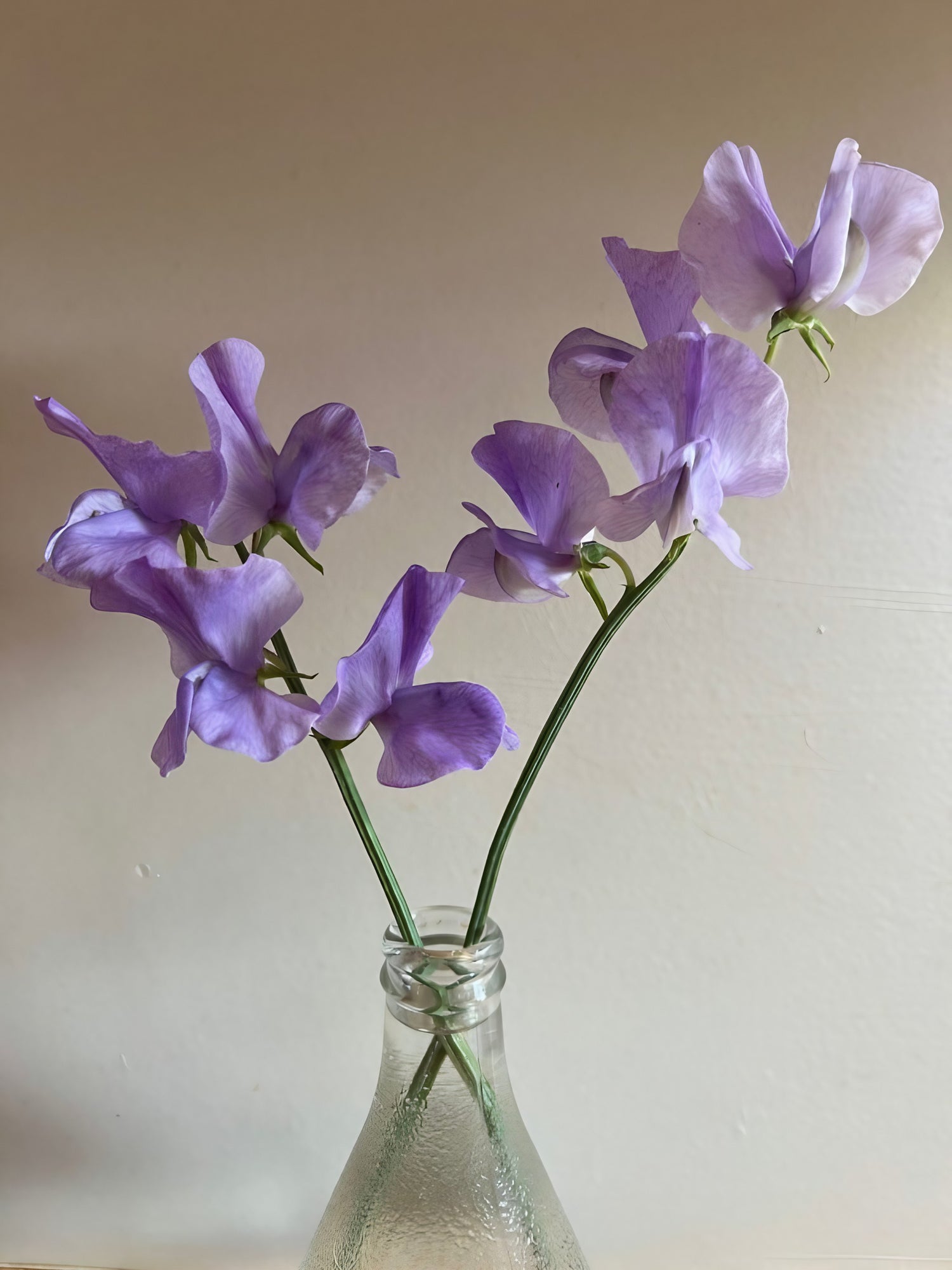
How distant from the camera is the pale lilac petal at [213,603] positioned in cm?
40

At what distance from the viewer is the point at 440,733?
433 mm

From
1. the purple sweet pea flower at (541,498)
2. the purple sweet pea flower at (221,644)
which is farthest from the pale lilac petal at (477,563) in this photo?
the purple sweet pea flower at (221,644)

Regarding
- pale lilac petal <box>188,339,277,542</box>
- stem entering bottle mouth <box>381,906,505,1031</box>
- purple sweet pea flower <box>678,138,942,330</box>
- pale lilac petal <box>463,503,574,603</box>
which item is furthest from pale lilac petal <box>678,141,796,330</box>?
stem entering bottle mouth <box>381,906,505,1031</box>

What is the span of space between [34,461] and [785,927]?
60cm

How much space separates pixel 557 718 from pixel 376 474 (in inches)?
6.0

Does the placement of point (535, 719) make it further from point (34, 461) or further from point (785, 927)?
point (34, 461)

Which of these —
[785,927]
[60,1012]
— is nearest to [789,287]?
[785,927]

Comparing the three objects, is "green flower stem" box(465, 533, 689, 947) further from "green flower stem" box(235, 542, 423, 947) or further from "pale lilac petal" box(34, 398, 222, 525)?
"pale lilac petal" box(34, 398, 222, 525)

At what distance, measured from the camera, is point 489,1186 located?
0.51 metres

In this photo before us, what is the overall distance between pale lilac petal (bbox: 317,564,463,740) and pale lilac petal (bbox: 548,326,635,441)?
12 centimetres

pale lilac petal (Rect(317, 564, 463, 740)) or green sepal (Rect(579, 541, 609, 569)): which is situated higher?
green sepal (Rect(579, 541, 609, 569))

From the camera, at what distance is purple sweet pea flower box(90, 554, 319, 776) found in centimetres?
40

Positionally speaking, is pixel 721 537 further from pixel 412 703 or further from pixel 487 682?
pixel 487 682

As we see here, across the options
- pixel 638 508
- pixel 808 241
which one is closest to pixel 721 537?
pixel 638 508
